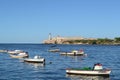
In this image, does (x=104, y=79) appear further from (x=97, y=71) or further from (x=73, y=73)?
(x=73, y=73)

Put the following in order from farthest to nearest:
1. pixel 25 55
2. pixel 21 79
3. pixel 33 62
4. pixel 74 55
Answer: pixel 74 55
pixel 25 55
pixel 33 62
pixel 21 79

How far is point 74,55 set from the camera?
14025cm

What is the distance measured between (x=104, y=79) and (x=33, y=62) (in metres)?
38.1

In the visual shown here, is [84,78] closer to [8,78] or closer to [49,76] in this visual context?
[49,76]

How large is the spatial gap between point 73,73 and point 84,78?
4.37m

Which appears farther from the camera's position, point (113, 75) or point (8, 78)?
point (113, 75)

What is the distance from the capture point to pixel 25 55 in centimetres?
12150

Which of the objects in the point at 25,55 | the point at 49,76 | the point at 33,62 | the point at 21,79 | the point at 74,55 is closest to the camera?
the point at 21,79

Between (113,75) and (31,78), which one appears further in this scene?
(113,75)

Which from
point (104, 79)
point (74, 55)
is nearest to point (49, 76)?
point (104, 79)

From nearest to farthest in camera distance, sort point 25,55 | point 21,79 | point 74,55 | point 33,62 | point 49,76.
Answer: point 21,79 → point 49,76 → point 33,62 → point 25,55 → point 74,55

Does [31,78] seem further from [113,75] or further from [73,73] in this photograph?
[113,75]

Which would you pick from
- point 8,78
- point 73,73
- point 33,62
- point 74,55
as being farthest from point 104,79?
point 74,55

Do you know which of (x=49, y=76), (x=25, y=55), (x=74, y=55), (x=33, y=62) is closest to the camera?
(x=49, y=76)
